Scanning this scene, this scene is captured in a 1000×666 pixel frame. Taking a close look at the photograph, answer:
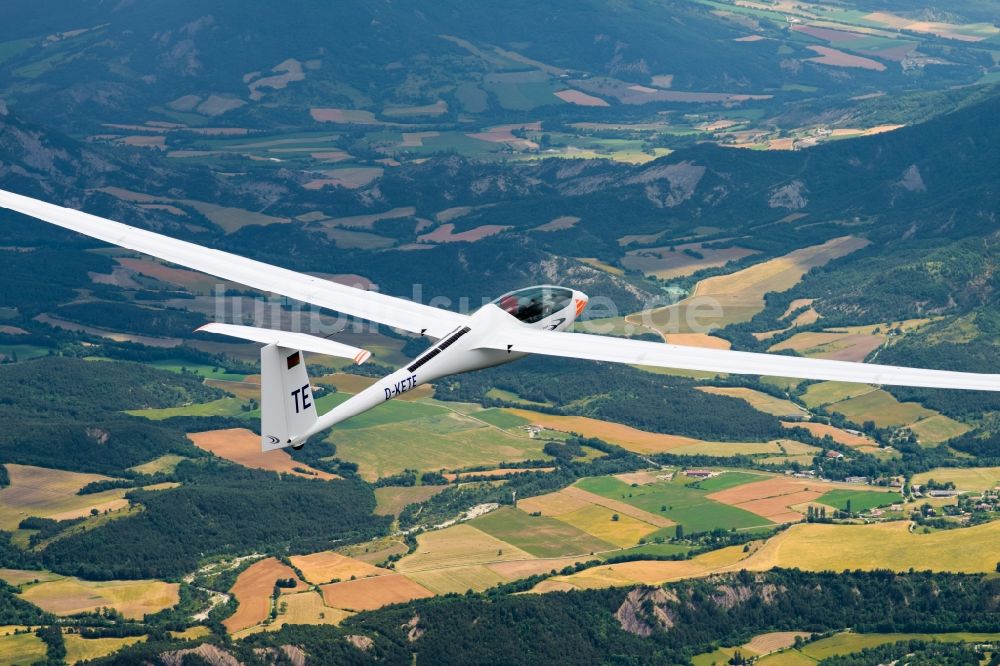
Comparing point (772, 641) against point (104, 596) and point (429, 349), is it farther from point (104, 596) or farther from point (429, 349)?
point (429, 349)

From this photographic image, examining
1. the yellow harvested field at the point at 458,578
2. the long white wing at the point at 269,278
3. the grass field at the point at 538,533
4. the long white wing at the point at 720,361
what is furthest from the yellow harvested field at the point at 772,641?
the long white wing at the point at 720,361

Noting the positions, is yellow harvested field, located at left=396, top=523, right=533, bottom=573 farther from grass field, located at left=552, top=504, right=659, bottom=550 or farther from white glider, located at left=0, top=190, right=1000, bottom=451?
white glider, located at left=0, top=190, right=1000, bottom=451

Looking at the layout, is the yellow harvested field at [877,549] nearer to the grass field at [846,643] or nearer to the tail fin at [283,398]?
the grass field at [846,643]

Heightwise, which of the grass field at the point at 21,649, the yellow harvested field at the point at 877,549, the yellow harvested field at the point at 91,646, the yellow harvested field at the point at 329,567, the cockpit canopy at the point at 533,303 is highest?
the cockpit canopy at the point at 533,303

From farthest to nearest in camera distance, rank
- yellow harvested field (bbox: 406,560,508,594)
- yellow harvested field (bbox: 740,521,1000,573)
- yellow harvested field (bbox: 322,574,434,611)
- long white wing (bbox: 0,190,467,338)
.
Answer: yellow harvested field (bbox: 740,521,1000,573) → yellow harvested field (bbox: 406,560,508,594) → yellow harvested field (bbox: 322,574,434,611) → long white wing (bbox: 0,190,467,338)

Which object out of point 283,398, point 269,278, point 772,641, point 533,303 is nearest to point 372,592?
point 772,641

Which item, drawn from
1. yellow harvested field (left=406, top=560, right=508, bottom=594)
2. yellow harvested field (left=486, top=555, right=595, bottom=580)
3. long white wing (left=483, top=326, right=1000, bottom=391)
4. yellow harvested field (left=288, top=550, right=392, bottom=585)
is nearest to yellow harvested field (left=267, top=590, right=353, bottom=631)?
yellow harvested field (left=288, top=550, right=392, bottom=585)
